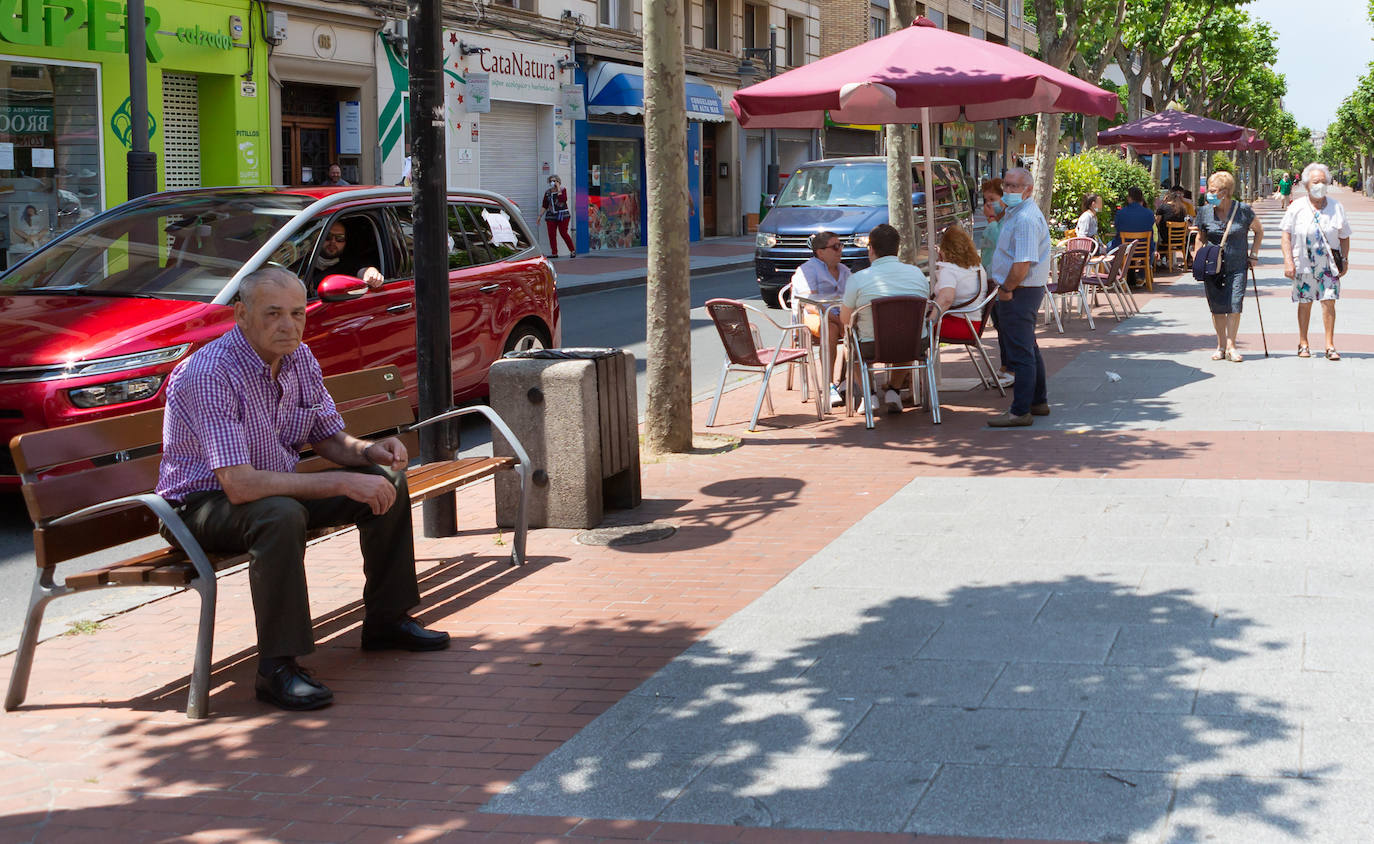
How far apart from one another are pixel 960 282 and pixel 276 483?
7037 mm

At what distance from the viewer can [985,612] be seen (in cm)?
563

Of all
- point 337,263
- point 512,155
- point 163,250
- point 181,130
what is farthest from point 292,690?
point 512,155

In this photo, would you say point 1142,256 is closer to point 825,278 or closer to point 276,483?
point 825,278

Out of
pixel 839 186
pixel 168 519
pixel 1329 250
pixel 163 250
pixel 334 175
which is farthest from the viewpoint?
pixel 334 175

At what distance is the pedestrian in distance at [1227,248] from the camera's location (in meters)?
12.7

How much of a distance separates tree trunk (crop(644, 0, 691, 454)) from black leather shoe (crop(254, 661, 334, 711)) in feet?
14.3

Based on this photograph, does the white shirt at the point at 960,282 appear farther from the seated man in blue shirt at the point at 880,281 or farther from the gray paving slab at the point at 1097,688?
the gray paving slab at the point at 1097,688

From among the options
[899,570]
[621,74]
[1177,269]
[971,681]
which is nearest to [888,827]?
[971,681]

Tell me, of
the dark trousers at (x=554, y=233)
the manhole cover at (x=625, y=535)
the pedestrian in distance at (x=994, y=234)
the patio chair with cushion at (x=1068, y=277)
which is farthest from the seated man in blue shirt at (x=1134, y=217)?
the manhole cover at (x=625, y=535)

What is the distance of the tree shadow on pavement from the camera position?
385 centimetres

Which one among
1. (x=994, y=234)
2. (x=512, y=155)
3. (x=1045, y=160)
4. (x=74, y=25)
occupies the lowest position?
(x=994, y=234)

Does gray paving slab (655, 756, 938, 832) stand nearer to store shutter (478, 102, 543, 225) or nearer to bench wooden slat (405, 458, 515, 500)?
bench wooden slat (405, 458, 515, 500)

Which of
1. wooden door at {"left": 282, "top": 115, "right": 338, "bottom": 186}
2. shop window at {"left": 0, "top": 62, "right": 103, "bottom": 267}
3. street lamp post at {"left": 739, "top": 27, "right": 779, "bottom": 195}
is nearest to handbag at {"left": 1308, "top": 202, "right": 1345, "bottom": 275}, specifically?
shop window at {"left": 0, "top": 62, "right": 103, "bottom": 267}

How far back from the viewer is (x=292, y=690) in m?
4.89
